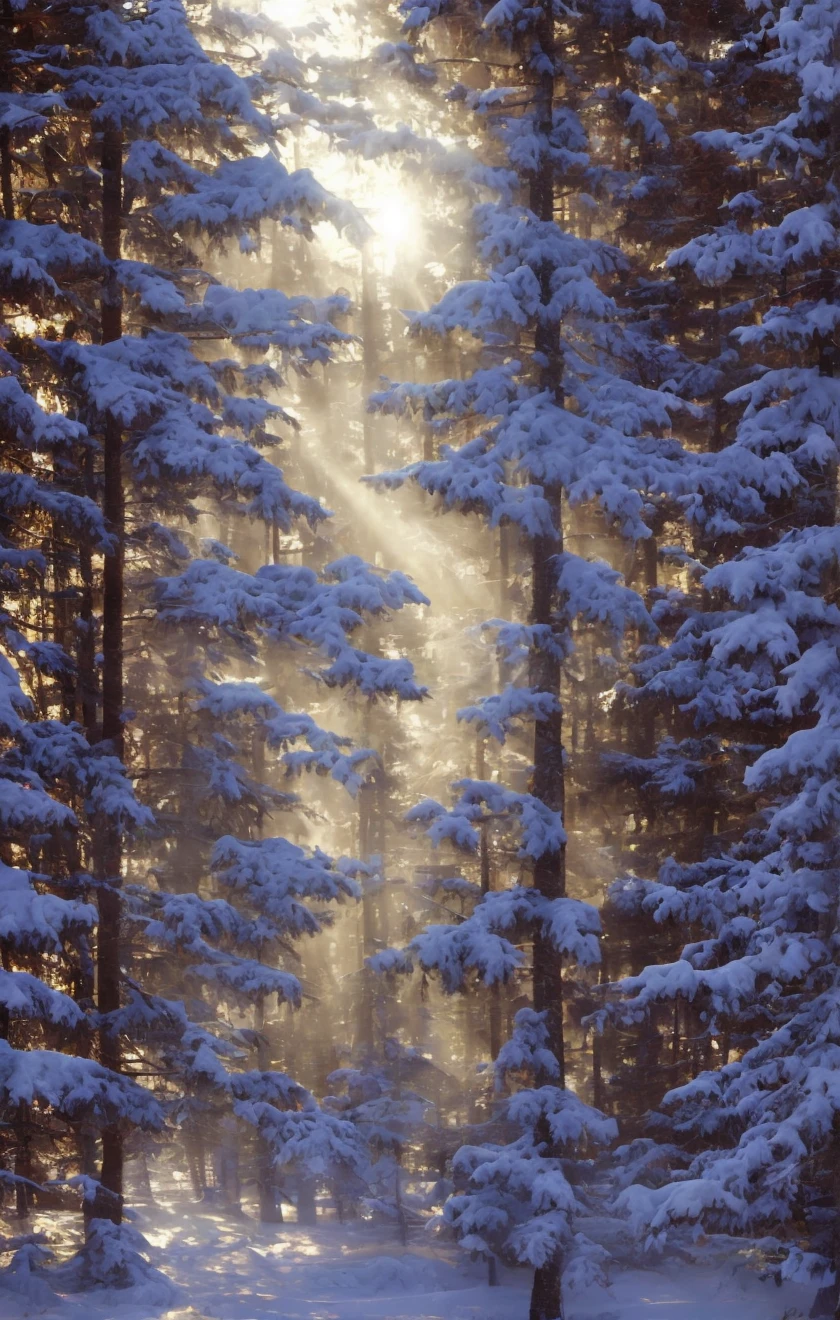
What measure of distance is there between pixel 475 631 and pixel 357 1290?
977cm

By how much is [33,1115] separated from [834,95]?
46.9ft

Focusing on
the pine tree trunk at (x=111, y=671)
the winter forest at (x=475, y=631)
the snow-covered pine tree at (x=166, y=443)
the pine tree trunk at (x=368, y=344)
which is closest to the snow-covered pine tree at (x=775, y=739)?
the winter forest at (x=475, y=631)

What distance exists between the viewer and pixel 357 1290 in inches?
680

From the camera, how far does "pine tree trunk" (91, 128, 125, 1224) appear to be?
1363cm

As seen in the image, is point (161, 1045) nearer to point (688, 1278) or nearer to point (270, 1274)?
point (270, 1274)

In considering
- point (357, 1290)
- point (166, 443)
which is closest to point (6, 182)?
point (166, 443)

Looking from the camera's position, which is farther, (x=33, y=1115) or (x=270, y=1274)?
(x=270, y=1274)

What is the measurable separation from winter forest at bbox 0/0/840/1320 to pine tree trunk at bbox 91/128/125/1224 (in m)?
0.06

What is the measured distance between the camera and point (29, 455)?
1436 centimetres

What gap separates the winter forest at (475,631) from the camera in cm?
1177

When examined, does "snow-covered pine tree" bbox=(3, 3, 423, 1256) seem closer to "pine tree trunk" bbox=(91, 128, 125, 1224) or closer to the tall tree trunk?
"pine tree trunk" bbox=(91, 128, 125, 1224)

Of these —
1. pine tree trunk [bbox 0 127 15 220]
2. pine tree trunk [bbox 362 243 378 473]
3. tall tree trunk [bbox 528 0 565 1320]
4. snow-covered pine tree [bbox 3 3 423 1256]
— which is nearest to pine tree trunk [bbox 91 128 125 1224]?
snow-covered pine tree [bbox 3 3 423 1256]

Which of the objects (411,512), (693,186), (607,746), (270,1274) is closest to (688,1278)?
(270,1274)

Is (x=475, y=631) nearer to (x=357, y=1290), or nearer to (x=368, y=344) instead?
(x=368, y=344)
